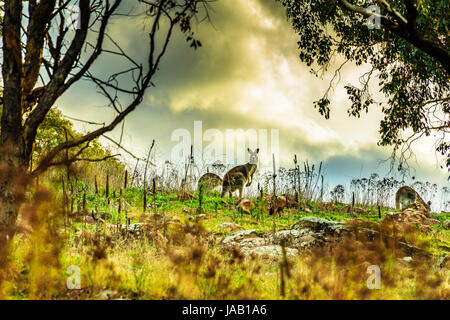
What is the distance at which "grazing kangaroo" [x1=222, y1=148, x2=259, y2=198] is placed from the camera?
15.2 metres

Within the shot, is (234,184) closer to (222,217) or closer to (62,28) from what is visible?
(222,217)

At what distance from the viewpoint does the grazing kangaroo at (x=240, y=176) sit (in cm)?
1516

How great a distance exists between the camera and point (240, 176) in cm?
1539

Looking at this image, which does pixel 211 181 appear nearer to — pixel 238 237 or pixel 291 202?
pixel 291 202

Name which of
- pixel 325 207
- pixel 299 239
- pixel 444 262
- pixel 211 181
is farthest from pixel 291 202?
pixel 444 262

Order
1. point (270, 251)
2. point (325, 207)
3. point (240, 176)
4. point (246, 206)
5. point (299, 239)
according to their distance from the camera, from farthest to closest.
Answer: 1. point (240, 176)
2. point (325, 207)
3. point (246, 206)
4. point (299, 239)
5. point (270, 251)

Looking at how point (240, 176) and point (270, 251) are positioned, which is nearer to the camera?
point (270, 251)

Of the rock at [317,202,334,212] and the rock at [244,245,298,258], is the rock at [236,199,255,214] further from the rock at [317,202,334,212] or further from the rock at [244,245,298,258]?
the rock at [244,245,298,258]

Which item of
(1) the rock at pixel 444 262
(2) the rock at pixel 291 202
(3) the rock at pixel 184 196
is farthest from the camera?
(2) the rock at pixel 291 202
